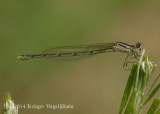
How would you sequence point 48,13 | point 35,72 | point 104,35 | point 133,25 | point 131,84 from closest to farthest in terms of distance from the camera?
1. point 131,84
2. point 35,72
3. point 48,13
4. point 104,35
5. point 133,25

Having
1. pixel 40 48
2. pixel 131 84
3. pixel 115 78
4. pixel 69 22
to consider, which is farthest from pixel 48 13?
pixel 131 84

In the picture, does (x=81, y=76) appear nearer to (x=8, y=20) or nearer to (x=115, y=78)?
(x=115, y=78)

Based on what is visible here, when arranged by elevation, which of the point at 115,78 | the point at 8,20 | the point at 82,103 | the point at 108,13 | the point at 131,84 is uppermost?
the point at 108,13

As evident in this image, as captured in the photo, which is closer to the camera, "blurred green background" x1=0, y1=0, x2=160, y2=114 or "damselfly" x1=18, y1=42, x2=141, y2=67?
"damselfly" x1=18, y1=42, x2=141, y2=67

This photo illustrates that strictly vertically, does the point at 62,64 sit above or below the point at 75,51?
above

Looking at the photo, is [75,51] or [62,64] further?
[62,64]

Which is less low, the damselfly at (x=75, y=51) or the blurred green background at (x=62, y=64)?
the blurred green background at (x=62, y=64)

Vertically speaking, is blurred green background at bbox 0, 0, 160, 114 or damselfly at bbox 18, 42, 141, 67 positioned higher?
blurred green background at bbox 0, 0, 160, 114

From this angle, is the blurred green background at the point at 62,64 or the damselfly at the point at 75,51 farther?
the blurred green background at the point at 62,64
